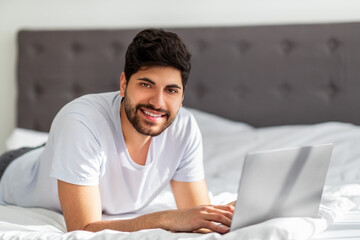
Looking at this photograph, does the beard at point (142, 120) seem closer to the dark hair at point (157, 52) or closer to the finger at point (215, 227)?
Result: the dark hair at point (157, 52)

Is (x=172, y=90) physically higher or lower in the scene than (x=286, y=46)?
lower

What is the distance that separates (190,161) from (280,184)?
0.57m

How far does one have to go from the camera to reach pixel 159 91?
1374 mm

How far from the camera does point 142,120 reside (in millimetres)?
1394

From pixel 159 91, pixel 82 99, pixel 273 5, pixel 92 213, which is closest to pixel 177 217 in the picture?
pixel 92 213

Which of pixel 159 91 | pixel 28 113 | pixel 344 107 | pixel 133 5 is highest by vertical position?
pixel 133 5

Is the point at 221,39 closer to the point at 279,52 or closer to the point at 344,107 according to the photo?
the point at 279,52

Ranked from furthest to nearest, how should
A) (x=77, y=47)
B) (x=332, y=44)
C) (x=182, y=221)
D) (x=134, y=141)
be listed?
(x=77, y=47), (x=332, y=44), (x=134, y=141), (x=182, y=221)

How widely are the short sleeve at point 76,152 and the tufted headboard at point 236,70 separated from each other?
4.67ft

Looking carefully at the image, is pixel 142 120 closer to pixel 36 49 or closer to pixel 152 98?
pixel 152 98

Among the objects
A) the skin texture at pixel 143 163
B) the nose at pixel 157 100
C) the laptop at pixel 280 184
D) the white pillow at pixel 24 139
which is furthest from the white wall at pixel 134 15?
the laptop at pixel 280 184

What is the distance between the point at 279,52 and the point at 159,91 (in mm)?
1429

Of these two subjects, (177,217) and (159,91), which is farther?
(159,91)

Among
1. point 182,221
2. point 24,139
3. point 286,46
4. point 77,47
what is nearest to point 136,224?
point 182,221
